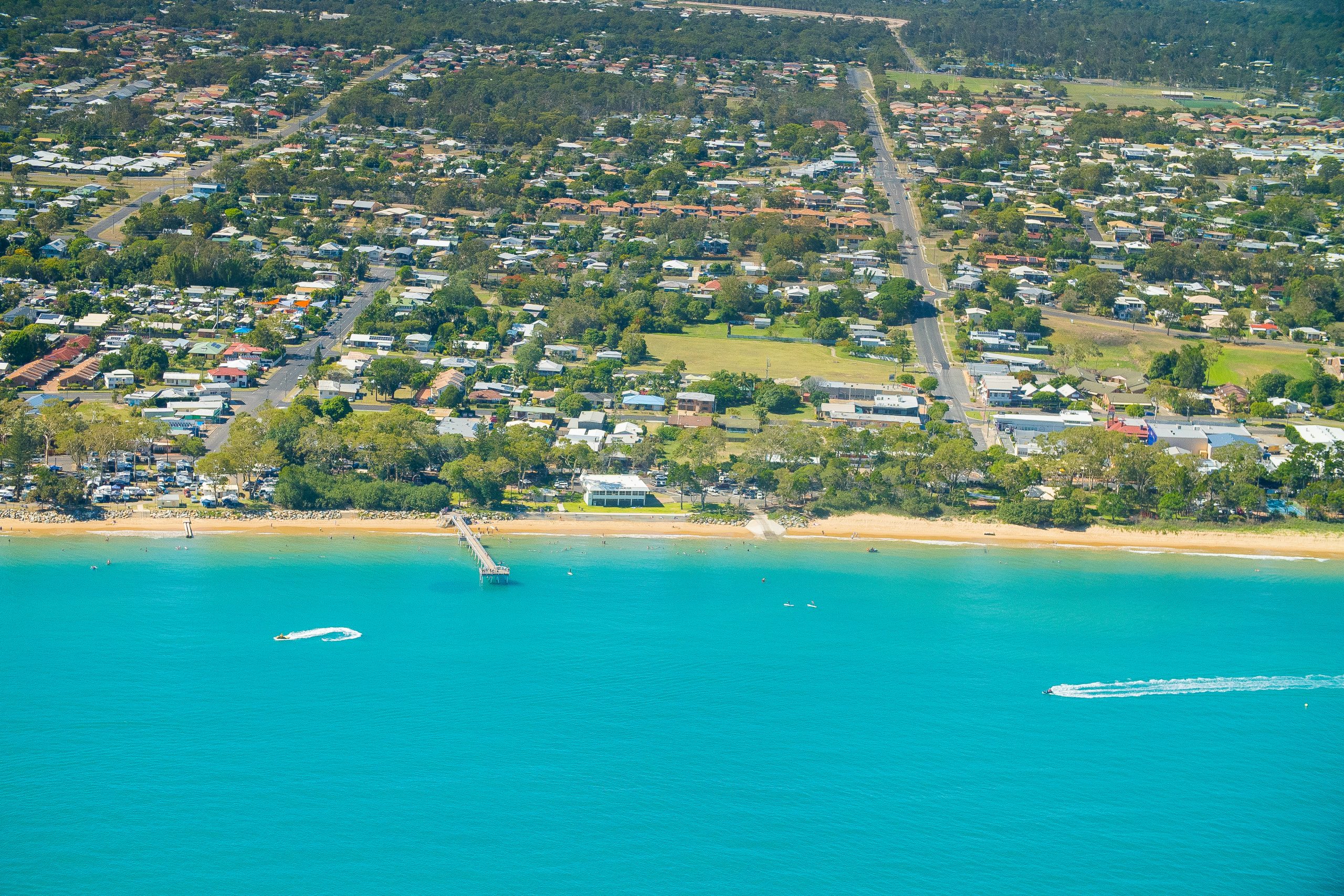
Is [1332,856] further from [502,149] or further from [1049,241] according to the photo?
[502,149]

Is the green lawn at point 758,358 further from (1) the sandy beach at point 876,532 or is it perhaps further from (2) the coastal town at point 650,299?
(1) the sandy beach at point 876,532

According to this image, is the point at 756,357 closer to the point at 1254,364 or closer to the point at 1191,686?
the point at 1254,364

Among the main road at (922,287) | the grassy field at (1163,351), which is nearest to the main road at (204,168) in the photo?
the main road at (922,287)

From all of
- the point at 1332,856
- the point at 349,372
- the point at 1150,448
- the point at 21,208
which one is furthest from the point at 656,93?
the point at 1332,856

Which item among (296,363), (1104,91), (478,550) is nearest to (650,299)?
(296,363)

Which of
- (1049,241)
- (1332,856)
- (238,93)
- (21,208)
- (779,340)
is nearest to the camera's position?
(1332,856)
